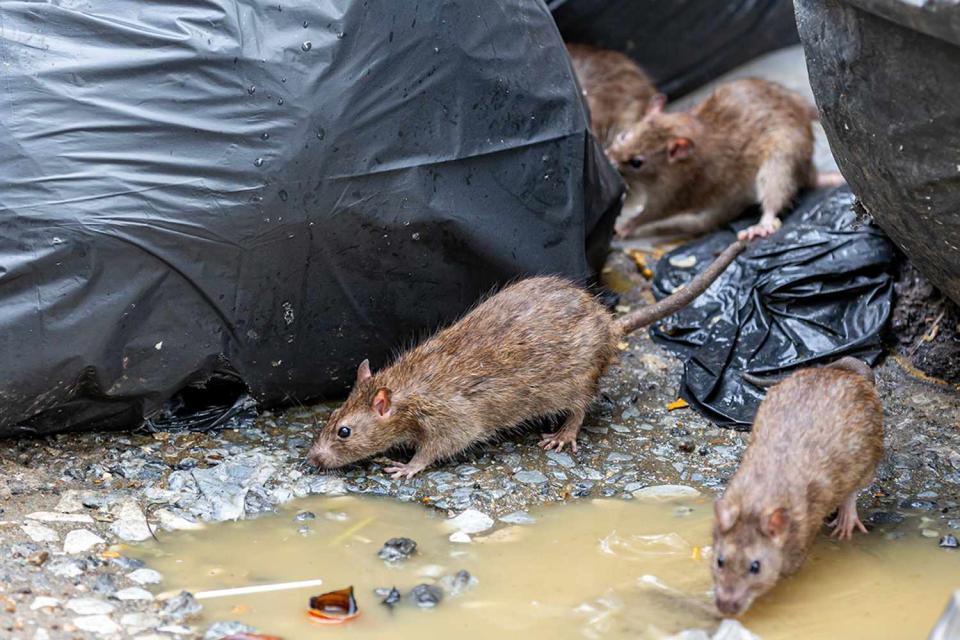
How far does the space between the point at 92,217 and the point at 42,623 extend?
137 centimetres

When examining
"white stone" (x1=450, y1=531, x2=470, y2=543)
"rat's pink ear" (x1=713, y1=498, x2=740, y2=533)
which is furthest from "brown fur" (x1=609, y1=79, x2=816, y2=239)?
"rat's pink ear" (x1=713, y1=498, x2=740, y2=533)

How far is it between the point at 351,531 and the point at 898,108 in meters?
2.28

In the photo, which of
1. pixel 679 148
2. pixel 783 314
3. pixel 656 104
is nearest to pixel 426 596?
pixel 783 314

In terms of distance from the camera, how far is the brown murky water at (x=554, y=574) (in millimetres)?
3545

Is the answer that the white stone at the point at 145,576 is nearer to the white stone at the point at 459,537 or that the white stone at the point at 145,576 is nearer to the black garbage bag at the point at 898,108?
the white stone at the point at 459,537

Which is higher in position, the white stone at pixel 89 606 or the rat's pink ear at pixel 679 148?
the rat's pink ear at pixel 679 148

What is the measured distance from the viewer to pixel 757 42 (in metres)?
8.27

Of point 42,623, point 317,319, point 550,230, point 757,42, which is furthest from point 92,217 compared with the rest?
point 757,42

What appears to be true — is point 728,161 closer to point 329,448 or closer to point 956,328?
point 956,328

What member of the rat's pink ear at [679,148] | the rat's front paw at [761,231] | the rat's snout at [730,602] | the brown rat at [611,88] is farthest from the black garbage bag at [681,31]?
the rat's snout at [730,602]

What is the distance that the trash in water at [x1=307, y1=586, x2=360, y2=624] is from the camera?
3547 mm

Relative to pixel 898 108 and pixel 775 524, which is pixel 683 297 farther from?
pixel 775 524

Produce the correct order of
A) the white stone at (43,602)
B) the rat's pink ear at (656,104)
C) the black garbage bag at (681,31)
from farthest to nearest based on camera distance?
the black garbage bag at (681,31) < the rat's pink ear at (656,104) < the white stone at (43,602)

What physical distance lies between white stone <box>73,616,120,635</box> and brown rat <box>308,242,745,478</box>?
4.00ft
